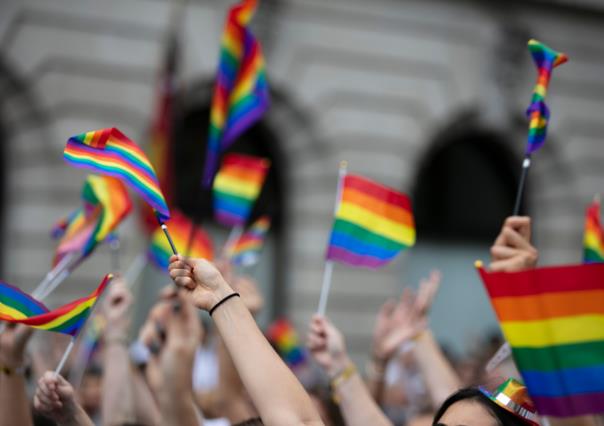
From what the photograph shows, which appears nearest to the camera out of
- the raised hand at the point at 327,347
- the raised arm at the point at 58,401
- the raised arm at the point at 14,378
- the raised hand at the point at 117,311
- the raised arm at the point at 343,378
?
the raised arm at the point at 58,401

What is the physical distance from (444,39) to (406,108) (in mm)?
1113

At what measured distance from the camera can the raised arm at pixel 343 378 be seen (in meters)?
3.30

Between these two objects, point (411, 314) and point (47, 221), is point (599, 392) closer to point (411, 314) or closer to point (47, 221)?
point (411, 314)

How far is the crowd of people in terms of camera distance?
2199mm

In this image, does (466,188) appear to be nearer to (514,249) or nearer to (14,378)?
(514,249)

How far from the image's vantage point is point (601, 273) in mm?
2297

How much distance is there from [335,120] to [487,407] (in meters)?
8.67

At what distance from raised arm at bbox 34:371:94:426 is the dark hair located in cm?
113

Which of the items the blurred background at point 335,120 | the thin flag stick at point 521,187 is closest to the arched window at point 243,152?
the blurred background at point 335,120

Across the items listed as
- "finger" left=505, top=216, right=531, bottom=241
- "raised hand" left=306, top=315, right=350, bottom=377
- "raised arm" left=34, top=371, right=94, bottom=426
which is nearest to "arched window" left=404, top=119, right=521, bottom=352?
"raised hand" left=306, top=315, right=350, bottom=377

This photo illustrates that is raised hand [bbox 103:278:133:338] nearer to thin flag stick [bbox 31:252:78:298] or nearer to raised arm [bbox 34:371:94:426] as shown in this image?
thin flag stick [bbox 31:252:78:298]

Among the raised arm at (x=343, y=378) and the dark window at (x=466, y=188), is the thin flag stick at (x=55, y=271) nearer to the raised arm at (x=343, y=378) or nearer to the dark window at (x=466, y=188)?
the raised arm at (x=343, y=378)

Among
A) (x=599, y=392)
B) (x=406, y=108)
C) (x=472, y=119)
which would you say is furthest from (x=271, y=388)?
(x=472, y=119)

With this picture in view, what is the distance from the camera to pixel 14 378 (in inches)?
122
